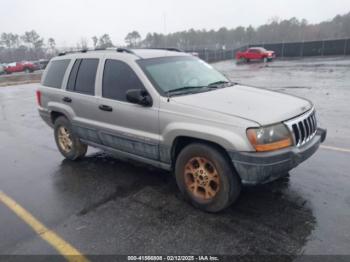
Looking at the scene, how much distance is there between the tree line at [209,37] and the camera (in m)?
69.8

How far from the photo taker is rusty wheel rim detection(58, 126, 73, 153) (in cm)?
567

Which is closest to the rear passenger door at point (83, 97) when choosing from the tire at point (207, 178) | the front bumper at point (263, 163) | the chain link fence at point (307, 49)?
the tire at point (207, 178)

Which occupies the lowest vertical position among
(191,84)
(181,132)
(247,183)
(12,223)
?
(12,223)

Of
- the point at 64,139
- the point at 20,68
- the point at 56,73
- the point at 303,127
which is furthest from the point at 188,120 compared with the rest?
the point at 20,68

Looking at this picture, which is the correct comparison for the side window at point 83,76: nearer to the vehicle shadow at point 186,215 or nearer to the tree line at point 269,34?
the vehicle shadow at point 186,215

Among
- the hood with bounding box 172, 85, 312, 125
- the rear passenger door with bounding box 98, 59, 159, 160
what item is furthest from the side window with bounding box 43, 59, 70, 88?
the hood with bounding box 172, 85, 312, 125

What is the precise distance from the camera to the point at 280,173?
11.0ft

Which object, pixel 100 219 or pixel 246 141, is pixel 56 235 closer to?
pixel 100 219

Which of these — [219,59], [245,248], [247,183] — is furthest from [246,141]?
[219,59]

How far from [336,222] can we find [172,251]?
1.77 metres

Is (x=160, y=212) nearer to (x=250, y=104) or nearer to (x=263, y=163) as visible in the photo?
(x=263, y=163)

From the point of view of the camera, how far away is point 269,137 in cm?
323

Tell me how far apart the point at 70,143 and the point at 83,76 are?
1.33 metres

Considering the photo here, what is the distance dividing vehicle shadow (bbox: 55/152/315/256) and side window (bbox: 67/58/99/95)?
1398 millimetres
